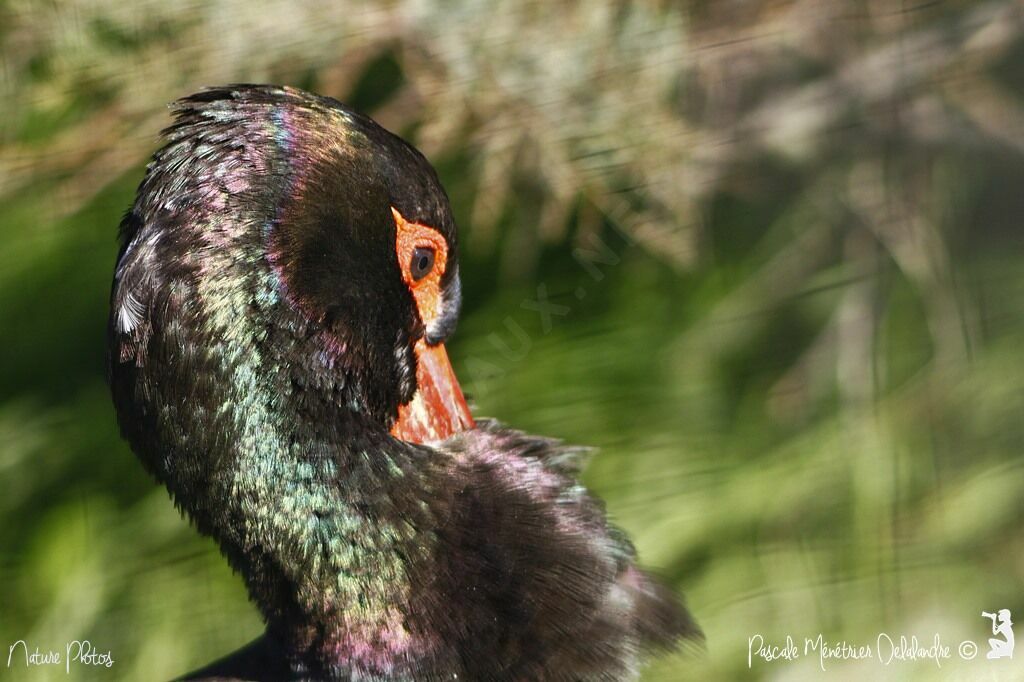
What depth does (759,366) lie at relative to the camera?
1839 mm

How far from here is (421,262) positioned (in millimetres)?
1437

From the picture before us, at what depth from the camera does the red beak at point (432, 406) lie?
1473 millimetres

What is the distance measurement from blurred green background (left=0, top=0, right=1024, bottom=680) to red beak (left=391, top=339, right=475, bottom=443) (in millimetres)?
420

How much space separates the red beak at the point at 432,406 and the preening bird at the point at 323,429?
0.16 ft

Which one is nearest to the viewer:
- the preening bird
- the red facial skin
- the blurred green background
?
the preening bird

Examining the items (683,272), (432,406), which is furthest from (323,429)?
(683,272)

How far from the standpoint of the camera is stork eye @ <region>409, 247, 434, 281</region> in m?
1.42

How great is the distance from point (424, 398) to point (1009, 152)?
0.94 metres

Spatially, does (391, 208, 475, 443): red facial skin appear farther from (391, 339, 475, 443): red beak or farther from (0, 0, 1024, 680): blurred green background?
(0, 0, 1024, 680): blurred green background

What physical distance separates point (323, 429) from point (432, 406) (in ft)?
0.80

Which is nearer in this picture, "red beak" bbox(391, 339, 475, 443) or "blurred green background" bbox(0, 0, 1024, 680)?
"red beak" bbox(391, 339, 475, 443)

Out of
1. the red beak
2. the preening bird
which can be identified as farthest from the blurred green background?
the red beak

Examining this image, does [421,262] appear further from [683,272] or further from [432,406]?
[683,272]

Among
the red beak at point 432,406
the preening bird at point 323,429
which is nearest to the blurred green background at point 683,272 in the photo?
the preening bird at point 323,429
